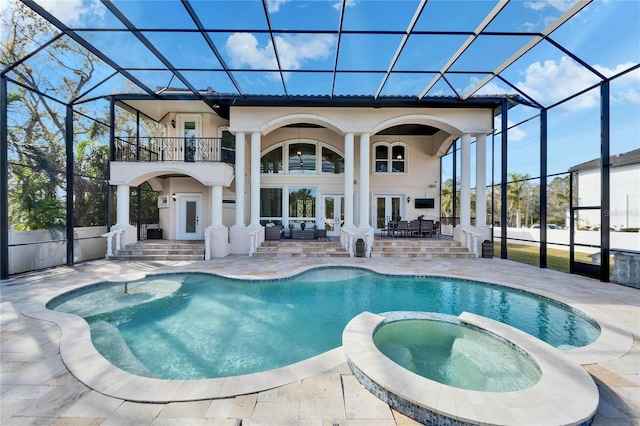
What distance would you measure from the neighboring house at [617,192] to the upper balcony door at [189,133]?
46.8ft

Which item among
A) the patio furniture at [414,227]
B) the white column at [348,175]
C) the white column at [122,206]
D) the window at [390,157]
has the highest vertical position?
the window at [390,157]

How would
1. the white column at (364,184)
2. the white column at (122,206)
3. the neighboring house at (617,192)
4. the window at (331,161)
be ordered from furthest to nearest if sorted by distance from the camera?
the window at (331,161), the white column at (364,184), the white column at (122,206), the neighboring house at (617,192)

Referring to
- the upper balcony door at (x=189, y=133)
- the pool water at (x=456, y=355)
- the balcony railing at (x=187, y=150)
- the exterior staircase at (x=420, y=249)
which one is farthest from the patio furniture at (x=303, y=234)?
the pool water at (x=456, y=355)

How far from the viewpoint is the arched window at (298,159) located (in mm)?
14117

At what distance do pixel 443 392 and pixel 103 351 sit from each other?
4339mm

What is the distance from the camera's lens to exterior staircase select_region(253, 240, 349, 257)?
Result: 10617 millimetres

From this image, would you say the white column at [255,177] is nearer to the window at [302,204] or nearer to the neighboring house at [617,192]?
the window at [302,204]

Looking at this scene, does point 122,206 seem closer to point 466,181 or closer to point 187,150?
point 187,150

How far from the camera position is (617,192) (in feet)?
57.5

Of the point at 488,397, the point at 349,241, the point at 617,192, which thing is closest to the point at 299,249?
the point at 349,241

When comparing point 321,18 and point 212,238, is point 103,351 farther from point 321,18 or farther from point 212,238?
point 321,18

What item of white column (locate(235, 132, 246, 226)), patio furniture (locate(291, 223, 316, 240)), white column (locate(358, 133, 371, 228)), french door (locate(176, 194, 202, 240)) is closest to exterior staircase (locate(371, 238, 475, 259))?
white column (locate(358, 133, 371, 228))

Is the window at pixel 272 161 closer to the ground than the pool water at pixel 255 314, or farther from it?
farther from it

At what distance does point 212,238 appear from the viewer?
1028cm
